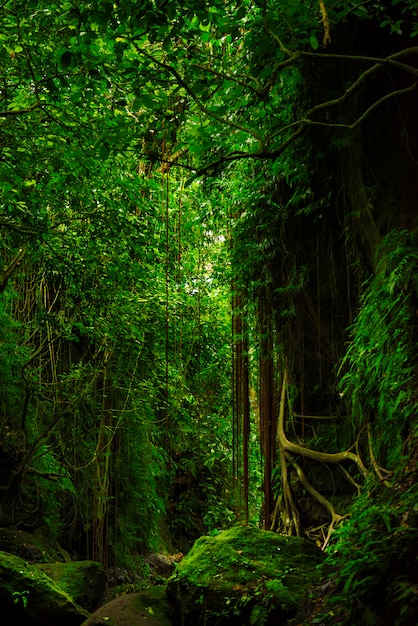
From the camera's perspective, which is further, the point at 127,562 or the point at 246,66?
the point at 127,562

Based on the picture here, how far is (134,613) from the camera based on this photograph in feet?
16.5

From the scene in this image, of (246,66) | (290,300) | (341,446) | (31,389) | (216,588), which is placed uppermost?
(246,66)

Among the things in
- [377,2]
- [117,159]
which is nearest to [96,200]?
[117,159]

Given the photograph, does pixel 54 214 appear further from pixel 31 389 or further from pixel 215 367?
pixel 215 367

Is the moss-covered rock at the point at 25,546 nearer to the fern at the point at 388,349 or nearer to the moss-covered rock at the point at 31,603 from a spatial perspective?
the moss-covered rock at the point at 31,603

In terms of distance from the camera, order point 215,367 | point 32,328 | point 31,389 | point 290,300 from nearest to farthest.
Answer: point 290,300, point 31,389, point 32,328, point 215,367

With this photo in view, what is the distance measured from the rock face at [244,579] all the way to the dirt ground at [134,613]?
135mm

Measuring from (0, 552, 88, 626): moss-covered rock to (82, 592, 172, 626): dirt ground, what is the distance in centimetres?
66

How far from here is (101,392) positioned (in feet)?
28.3

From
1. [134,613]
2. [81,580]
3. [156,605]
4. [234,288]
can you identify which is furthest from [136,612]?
[234,288]

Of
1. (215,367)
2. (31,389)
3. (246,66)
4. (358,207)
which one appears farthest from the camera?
(215,367)

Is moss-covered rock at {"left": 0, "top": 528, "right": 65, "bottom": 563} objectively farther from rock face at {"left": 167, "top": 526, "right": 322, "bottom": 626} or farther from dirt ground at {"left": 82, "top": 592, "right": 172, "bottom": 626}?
rock face at {"left": 167, "top": 526, "right": 322, "bottom": 626}

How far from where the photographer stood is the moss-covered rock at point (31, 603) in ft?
18.7

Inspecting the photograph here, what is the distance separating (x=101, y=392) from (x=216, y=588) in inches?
178
